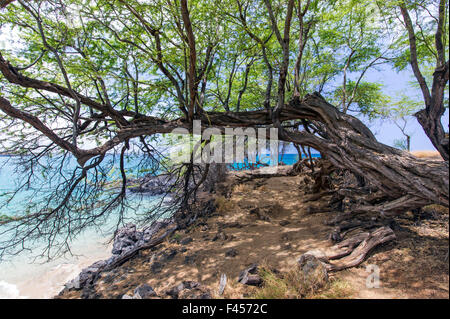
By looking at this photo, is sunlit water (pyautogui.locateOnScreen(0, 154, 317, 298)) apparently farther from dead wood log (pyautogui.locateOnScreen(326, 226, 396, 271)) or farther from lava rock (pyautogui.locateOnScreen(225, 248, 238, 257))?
dead wood log (pyautogui.locateOnScreen(326, 226, 396, 271))

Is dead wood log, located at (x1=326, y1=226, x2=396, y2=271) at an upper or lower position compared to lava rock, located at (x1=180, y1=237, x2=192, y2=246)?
upper

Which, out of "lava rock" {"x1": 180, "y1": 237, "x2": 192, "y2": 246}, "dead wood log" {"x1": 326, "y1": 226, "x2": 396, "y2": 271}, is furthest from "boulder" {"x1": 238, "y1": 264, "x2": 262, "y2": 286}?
"lava rock" {"x1": 180, "y1": 237, "x2": 192, "y2": 246}

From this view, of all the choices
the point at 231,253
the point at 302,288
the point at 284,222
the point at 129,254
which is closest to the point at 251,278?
the point at 302,288

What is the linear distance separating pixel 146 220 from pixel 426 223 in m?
4.69

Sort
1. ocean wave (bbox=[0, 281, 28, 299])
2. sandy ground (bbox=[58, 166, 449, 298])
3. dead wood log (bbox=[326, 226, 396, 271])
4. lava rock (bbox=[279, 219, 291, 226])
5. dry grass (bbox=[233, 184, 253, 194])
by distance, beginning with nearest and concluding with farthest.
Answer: sandy ground (bbox=[58, 166, 449, 298]) → dead wood log (bbox=[326, 226, 396, 271]) → lava rock (bbox=[279, 219, 291, 226]) → ocean wave (bbox=[0, 281, 28, 299]) → dry grass (bbox=[233, 184, 253, 194])

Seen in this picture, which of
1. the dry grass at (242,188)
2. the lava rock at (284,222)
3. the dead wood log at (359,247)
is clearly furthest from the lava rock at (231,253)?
the dry grass at (242,188)

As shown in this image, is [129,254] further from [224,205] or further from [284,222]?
[284,222]

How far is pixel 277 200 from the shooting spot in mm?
6199

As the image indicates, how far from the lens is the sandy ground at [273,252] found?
6.72 feet

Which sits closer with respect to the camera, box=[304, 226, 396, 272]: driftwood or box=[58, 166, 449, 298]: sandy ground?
box=[58, 166, 449, 298]: sandy ground

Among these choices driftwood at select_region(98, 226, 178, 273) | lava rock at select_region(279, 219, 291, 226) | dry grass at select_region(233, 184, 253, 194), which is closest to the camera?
driftwood at select_region(98, 226, 178, 273)

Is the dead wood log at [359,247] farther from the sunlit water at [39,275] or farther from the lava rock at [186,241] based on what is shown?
the sunlit water at [39,275]

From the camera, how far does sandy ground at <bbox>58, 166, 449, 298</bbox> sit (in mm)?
2047
